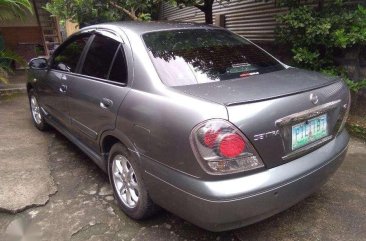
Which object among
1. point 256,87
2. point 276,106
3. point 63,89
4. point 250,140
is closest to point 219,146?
point 250,140

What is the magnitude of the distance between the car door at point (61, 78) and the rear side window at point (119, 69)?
789 millimetres

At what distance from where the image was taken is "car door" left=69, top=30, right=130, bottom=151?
2775mm

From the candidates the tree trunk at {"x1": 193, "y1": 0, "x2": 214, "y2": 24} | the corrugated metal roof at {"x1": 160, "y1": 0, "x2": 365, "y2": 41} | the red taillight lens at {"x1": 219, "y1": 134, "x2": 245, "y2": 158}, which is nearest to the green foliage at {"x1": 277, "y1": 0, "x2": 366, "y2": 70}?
the corrugated metal roof at {"x1": 160, "y1": 0, "x2": 365, "y2": 41}

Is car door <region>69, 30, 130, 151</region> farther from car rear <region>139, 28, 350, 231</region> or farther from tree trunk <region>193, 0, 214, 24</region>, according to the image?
tree trunk <region>193, 0, 214, 24</region>

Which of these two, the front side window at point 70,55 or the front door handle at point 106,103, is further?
the front side window at point 70,55

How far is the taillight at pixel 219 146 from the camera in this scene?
2.00m

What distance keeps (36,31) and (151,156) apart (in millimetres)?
9930

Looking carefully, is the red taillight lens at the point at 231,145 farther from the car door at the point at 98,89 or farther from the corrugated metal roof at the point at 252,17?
the corrugated metal roof at the point at 252,17

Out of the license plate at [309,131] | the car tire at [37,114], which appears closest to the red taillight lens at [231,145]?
the license plate at [309,131]

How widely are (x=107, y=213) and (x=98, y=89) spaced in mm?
1061

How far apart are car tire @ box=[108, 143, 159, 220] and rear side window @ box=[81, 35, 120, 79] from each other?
0.72m

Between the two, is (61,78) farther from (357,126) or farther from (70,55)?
(357,126)

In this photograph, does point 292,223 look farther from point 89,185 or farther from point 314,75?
point 89,185

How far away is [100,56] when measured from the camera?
A: 3.19 m
